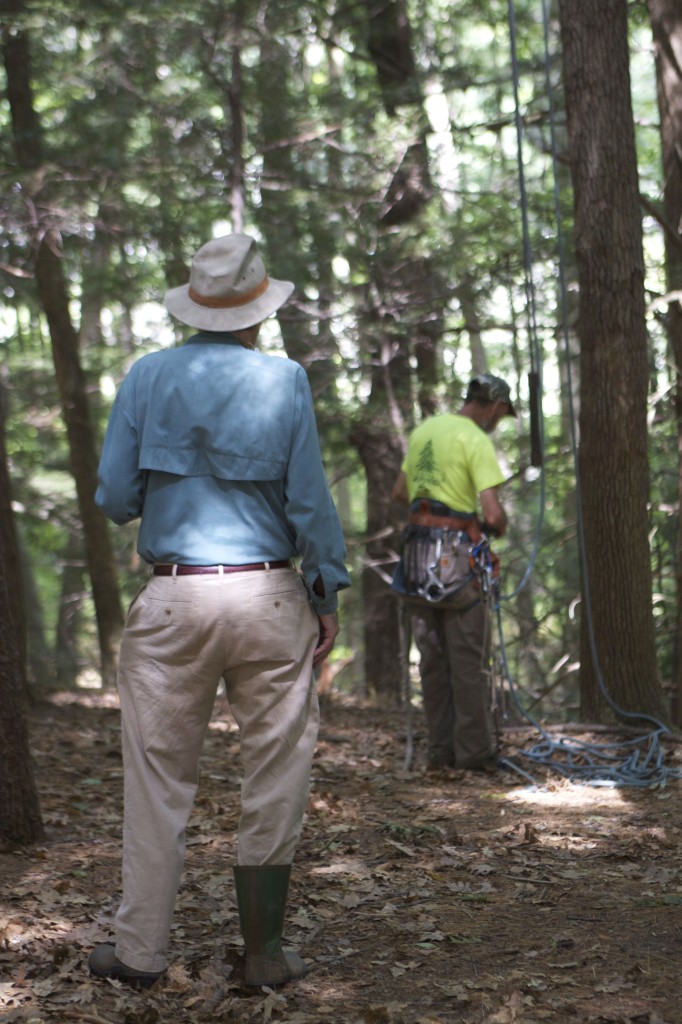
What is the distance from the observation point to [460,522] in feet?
22.1

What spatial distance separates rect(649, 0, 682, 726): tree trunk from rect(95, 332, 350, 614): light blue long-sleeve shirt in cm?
518

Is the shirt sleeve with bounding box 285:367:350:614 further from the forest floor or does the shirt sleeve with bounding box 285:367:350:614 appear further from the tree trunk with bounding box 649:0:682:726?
the tree trunk with bounding box 649:0:682:726

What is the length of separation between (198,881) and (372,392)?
6836mm

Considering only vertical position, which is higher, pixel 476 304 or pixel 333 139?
pixel 333 139

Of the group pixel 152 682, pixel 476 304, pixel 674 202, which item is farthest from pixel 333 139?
pixel 152 682

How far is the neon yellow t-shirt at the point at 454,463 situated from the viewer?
6.57 metres

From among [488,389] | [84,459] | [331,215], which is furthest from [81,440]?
[488,389]

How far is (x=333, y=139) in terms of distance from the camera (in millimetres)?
10969

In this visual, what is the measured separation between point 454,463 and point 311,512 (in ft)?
10.8

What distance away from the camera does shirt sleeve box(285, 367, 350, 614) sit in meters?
3.48

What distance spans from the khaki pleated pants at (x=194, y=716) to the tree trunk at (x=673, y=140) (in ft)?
17.1

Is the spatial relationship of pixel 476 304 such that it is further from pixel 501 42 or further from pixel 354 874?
pixel 501 42

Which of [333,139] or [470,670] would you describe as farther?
[333,139]

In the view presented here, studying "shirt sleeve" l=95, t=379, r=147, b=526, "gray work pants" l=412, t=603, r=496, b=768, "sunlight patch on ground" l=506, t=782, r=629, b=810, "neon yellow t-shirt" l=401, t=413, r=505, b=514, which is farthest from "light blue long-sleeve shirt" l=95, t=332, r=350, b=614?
"gray work pants" l=412, t=603, r=496, b=768
